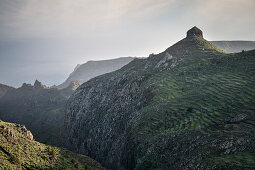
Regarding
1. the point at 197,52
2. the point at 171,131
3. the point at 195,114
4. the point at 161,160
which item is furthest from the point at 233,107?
the point at 197,52

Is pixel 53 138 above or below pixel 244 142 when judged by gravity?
below

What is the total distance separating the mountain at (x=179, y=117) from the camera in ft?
78.4

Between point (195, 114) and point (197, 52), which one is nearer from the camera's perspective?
point (195, 114)

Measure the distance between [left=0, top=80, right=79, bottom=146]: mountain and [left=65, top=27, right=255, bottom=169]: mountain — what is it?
45.6 meters

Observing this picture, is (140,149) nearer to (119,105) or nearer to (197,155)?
(197,155)

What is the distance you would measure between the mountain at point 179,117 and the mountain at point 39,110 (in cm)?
4560

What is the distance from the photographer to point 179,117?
34594mm

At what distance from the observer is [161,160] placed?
1117 inches

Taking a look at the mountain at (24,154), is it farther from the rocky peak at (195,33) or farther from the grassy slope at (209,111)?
the rocky peak at (195,33)

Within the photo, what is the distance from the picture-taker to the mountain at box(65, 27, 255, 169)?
23906mm

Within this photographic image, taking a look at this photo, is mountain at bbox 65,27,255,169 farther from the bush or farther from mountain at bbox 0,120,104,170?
the bush

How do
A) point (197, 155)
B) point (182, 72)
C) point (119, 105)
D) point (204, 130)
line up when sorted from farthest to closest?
point (119, 105), point (182, 72), point (204, 130), point (197, 155)

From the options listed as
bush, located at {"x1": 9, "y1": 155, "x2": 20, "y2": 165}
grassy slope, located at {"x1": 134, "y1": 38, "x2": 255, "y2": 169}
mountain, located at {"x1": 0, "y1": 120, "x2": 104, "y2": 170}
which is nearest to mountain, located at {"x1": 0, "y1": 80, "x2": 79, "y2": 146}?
mountain, located at {"x1": 0, "y1": 120, "x2": 104, "y2": 170}

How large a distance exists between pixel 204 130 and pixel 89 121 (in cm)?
5440
